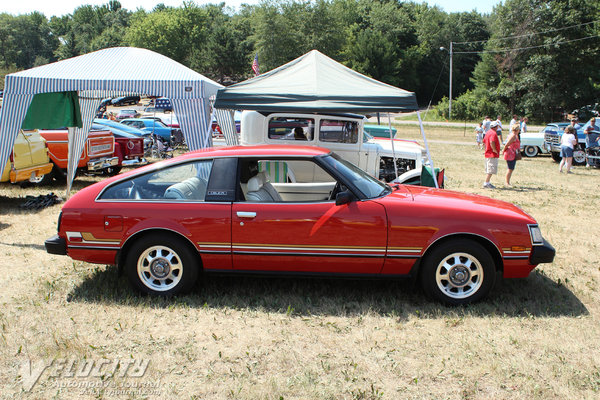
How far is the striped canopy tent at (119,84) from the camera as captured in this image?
27.9 feet

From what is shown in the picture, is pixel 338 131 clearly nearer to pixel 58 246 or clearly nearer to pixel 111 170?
pixel 58 246

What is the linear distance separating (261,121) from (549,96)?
Answer: 46.5 m

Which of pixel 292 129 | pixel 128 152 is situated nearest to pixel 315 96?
pixel 292 129

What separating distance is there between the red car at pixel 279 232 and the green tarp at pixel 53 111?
5.41 m

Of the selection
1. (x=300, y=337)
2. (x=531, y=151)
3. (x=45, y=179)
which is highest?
(x=531, y=151)

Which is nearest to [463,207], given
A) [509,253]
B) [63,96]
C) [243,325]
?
[509,253]

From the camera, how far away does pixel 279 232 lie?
4691 millimetres

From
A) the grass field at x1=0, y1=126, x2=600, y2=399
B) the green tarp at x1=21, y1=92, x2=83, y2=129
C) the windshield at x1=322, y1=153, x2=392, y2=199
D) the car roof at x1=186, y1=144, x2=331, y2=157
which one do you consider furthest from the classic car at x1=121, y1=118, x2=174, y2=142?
the windshield at x1=322, y1=153, x2=392, y2=199

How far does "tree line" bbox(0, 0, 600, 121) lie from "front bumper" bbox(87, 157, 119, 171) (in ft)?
147

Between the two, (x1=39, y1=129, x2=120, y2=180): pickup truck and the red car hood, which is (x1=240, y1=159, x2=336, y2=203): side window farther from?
(x1=39, y1=129, x2=120, y2=180): pickup truck

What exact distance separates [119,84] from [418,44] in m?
74.9

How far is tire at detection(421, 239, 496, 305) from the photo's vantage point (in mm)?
4586

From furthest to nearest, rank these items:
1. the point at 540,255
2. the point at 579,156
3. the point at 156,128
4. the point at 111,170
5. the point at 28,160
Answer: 1. the point at 156,128
2. the point at 579,156
3. the point at 111,170
4. the point at 28,160
5. the point at 540,255

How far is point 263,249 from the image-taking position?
4734mm
